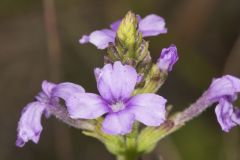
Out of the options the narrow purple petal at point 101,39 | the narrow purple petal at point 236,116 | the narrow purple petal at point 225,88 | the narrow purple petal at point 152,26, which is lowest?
the narrow purple petal at point 236,116

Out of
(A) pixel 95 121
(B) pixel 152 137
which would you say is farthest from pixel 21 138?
(B) pixel 152 137

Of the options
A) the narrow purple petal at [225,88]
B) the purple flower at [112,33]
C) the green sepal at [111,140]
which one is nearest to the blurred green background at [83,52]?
the purple flower at [112,33]

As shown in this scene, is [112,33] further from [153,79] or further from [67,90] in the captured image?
[67,90]

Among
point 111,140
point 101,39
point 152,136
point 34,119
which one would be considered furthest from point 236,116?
point 34,119

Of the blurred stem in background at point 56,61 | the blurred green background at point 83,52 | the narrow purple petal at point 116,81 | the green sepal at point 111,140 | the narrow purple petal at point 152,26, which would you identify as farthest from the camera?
the blurred green background at point 83,52

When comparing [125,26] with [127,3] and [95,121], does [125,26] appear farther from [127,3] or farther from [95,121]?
[127,3]

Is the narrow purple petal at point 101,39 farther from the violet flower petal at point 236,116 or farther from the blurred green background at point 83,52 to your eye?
the blurred green background at point 83,52

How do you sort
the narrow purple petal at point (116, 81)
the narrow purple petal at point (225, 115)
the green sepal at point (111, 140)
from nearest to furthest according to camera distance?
the narrow purple petal at point (116, 81) → the narrow purple petal at point (225, 115) → the green sepal at point (111, 140)

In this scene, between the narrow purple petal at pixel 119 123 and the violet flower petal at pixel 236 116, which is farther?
the violet flower petal at pixel 236 116
